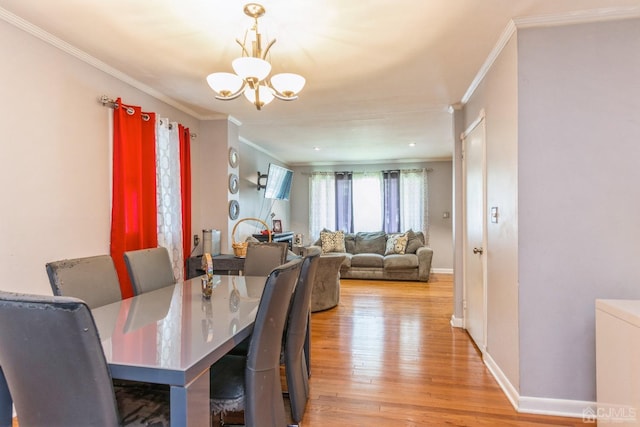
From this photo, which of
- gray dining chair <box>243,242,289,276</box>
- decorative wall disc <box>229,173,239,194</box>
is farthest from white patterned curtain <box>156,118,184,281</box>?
gray dining chair <box>243,242,289,276</box>

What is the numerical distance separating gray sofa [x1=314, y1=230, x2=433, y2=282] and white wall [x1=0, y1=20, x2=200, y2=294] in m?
3.97

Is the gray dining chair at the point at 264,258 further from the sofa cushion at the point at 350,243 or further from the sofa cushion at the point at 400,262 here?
the sofa cushion at the point at 350,243

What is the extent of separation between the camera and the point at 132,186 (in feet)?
9.37

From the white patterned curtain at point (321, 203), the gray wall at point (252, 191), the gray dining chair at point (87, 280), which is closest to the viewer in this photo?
the gray dining chair at point (87, 280)

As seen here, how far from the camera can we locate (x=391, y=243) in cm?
682

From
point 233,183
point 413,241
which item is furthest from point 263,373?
point 413,241

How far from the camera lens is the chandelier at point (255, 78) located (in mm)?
1794

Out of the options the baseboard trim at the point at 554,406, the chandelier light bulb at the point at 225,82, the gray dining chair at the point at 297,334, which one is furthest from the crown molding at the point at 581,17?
the baseboard trim at the point at 554,406

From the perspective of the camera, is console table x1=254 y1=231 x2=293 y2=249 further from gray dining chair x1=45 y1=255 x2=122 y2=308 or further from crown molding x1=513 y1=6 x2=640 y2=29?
crown molding x1=513 y1=6 x2=640 y2=29

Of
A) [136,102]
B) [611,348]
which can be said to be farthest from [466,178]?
[136,102]

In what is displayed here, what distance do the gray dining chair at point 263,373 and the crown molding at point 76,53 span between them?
2.28 metres

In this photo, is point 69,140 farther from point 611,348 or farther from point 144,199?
point 611,348

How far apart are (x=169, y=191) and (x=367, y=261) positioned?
418cm

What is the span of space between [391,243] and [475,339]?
3.69 m
